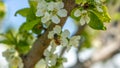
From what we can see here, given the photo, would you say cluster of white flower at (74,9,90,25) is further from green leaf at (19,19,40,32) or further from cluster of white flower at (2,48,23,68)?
cluster of white flower at (2,48,23,68)

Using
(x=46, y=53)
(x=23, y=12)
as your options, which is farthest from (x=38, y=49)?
(x=23, y=12)

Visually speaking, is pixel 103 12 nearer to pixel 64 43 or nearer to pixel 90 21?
pixel 90 21

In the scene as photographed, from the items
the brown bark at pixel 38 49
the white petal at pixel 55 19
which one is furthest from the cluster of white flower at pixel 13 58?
the white petal at pixel 55 19

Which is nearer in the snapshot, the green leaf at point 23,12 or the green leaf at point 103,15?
the green leaf at point 103,15

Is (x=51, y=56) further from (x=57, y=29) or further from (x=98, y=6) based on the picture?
(x=98, y=6)

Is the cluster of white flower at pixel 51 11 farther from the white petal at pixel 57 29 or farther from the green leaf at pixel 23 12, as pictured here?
the green leaf at pixel 23 12

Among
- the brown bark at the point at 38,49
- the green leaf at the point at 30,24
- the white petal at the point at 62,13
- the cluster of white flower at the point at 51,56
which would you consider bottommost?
the cluster of white flower at the point at 51,56

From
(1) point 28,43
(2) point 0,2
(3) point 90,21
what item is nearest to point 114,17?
(2) point 0,2

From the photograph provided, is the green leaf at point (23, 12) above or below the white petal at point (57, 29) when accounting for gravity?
above
